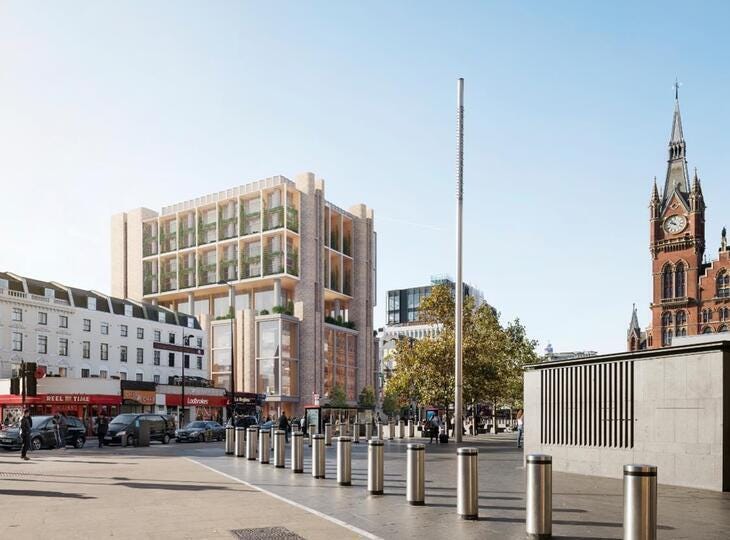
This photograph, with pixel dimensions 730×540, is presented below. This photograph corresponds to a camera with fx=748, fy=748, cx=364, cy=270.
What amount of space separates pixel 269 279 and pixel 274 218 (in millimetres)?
6882

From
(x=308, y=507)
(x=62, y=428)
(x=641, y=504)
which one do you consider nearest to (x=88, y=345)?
(x=62, y=428)

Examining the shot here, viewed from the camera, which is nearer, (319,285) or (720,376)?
(720,376)

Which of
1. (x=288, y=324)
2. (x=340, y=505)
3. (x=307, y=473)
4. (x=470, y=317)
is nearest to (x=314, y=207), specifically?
(x=288, y=324)

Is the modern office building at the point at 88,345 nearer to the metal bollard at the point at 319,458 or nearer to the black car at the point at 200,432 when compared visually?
the black car at the point at 200,432

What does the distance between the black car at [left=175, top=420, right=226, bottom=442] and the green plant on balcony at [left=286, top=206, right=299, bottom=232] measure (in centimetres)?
4100

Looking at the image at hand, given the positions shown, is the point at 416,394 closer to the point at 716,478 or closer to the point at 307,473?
the point at 307,473

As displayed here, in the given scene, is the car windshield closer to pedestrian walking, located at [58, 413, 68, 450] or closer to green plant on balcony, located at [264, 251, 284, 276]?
pedestrian walking, located at [58, 413, 68, 450]

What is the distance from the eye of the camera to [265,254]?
84250mm

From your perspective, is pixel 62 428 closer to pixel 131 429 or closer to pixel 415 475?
pixel 131 429

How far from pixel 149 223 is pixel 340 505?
289 feet

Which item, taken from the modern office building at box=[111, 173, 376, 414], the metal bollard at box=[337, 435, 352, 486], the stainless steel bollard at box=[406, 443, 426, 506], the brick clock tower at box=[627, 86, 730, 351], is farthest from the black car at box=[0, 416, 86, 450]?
the brick clock tower at box=[627, 86, 730, 351]

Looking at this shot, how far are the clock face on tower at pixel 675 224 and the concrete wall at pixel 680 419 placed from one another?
96324 millimetres

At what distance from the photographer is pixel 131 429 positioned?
122 ft

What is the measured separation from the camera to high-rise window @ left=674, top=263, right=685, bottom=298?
335 ft
